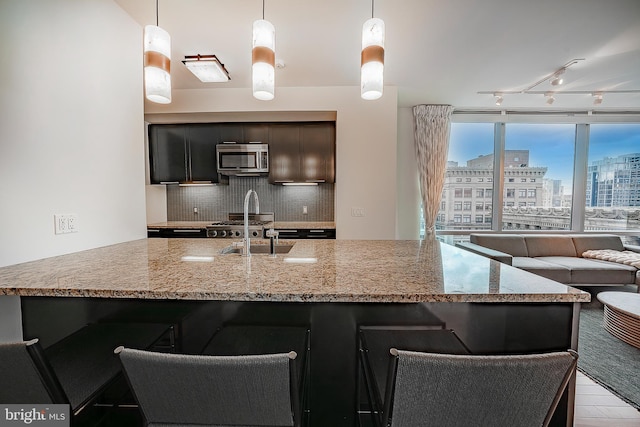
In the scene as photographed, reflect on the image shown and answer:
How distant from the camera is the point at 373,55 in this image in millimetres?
1420

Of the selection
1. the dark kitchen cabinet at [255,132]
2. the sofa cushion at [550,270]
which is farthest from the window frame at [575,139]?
the dark kitchen cabinet at [255,132]

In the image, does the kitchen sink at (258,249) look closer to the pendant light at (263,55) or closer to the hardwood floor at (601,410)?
the pendant light at (263,55)

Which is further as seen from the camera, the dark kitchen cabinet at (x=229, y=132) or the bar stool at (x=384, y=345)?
the dark kitchen cabinet at (x=229, y=132)

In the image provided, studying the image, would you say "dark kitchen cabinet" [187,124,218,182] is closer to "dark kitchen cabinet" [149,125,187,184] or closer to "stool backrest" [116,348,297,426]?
"dark kitchen cabinet" [149,125,187,184]

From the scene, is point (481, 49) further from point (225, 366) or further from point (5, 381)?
point (5, 381)

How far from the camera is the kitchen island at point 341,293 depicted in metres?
0.90

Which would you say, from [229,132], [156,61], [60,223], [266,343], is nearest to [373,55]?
[156,61]

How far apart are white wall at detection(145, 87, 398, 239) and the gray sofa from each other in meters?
1.37

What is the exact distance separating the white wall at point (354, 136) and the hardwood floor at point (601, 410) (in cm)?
211

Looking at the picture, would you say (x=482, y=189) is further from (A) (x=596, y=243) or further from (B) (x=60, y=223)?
(B) (x=60, y=223)

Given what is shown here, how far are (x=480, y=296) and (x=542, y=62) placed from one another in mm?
3265

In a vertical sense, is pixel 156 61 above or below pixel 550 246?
above

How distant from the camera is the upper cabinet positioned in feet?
11.9

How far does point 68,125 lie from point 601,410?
3.66 meters
